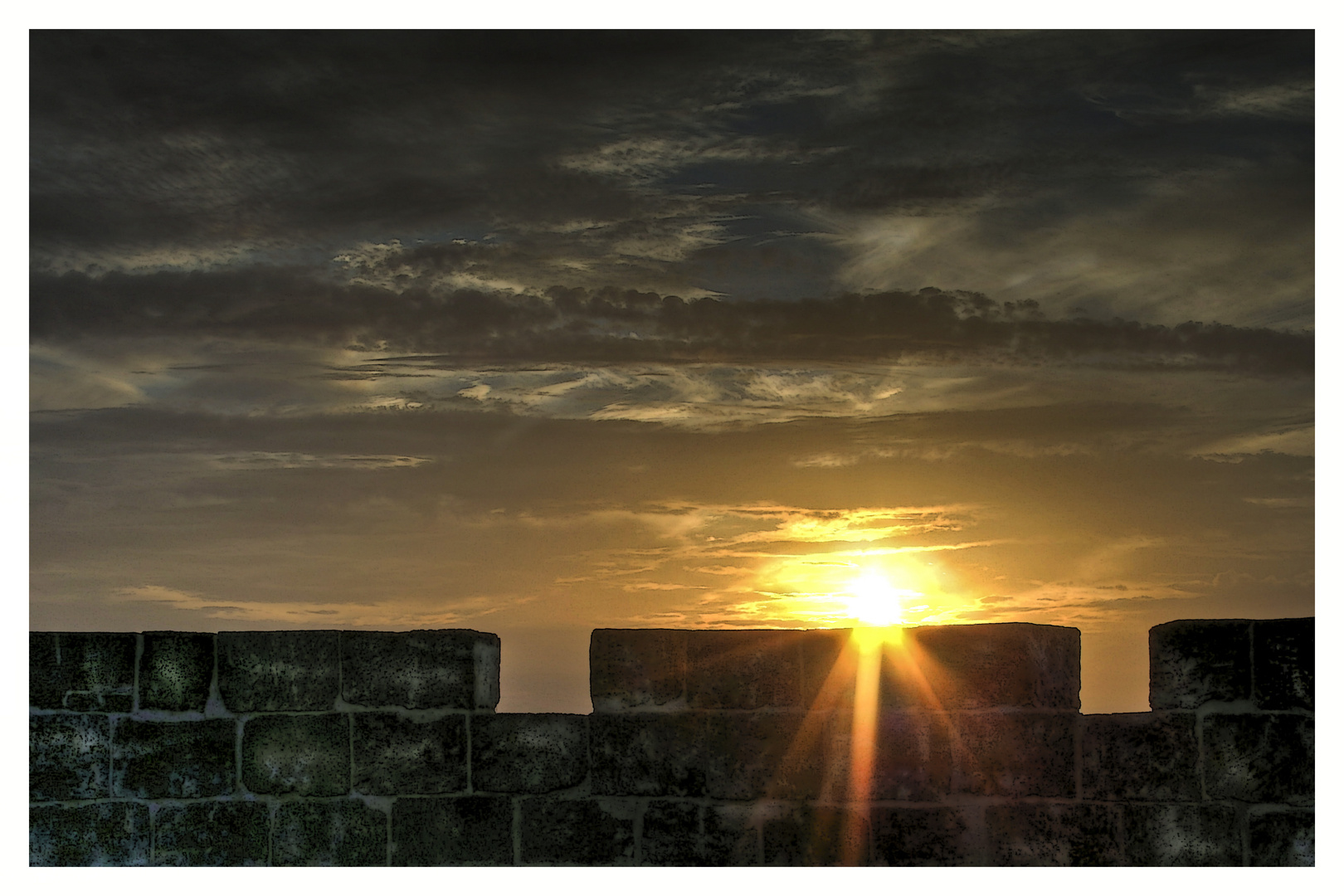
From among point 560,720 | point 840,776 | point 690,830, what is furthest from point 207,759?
point 840,776

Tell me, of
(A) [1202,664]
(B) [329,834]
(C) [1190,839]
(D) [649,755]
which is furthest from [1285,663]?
(B) [329,834]

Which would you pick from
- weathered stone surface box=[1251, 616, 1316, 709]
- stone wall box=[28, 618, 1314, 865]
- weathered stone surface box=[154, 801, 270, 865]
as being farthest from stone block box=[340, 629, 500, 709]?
weathered stone surface box=[1251, 616, 1316, 709]

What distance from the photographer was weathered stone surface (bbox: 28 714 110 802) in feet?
19.2

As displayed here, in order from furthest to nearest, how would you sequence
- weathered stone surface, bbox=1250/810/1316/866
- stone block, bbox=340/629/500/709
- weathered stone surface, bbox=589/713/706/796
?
stone block, bbox=340/629/500/709 < weathered stone surface, bbox=589/713/706/796 < weathered stone surface, bbox=1250/810/1316/866

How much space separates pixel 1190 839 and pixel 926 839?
1.07 metres

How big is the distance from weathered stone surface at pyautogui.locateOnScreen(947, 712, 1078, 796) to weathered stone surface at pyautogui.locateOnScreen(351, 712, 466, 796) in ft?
6.77

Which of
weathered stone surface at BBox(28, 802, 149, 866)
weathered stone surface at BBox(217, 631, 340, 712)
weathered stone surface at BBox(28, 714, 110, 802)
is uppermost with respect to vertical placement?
weathered stone surface at BBox(217, 631, 340, 712)

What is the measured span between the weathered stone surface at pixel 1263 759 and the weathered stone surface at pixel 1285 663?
2.9 inches

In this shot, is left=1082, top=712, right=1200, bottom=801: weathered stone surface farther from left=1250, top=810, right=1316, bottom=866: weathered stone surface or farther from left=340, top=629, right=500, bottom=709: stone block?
left=340, top=629, right=500, bottom=709: stone block

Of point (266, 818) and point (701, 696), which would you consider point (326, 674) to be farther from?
point (701, 696)

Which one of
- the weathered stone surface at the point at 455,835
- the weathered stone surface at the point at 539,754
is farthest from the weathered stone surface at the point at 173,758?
the weathered stone surface at the point at 539,754

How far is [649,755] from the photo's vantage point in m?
5.66

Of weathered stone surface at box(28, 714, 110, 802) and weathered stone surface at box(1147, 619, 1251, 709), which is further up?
weathered stone surface at box(1147, 619, 1251, 709)

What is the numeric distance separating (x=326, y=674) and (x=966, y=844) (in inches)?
108
